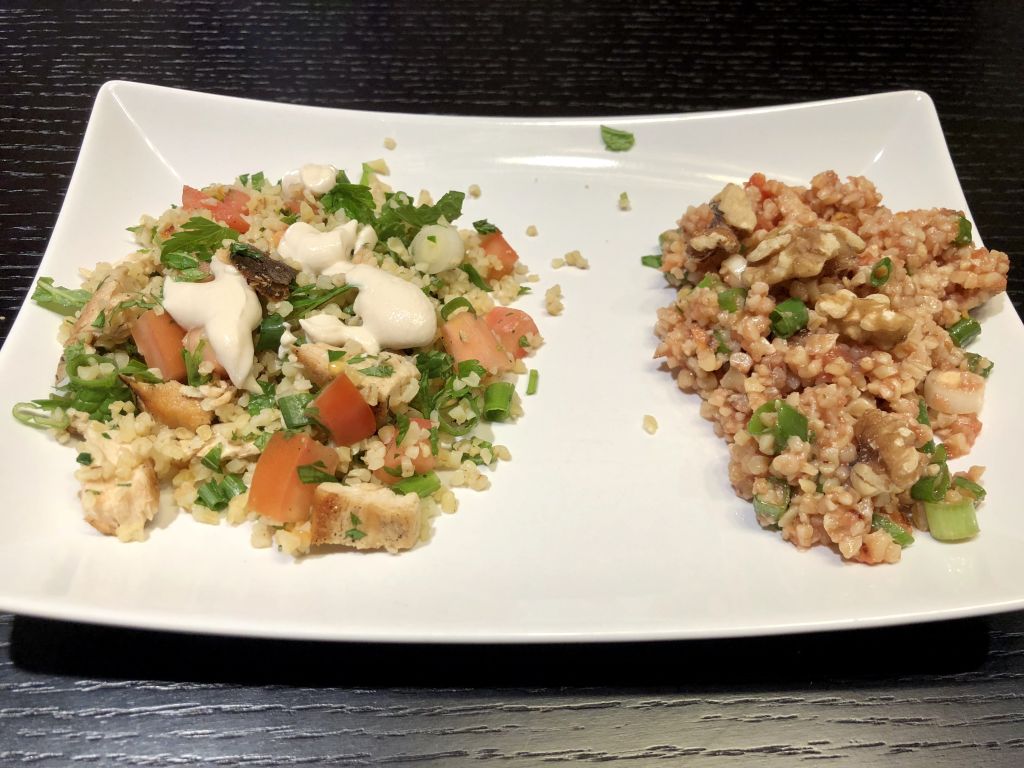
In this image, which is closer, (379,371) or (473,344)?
(379,371)

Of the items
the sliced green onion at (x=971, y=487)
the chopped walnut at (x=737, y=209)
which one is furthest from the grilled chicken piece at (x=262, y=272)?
the sliced green onion at (x=971, y=487)

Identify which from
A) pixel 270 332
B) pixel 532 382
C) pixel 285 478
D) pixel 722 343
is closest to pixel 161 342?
pixel 270 332

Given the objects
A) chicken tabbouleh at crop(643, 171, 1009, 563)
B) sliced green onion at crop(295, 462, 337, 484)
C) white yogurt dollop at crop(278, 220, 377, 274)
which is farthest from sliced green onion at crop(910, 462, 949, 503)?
white yogurt dollop at crop(278, 220, 377, 274)

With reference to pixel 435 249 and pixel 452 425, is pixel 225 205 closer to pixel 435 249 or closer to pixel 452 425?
pixel 435 249

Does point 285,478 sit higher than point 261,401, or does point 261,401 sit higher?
point 261,401

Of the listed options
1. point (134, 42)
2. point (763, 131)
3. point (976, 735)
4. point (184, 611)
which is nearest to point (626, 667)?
point (976, 735)

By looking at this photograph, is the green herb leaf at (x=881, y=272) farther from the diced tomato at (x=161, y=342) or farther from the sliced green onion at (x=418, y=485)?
the diced tomato at (x=161, y=342)
